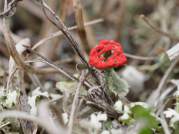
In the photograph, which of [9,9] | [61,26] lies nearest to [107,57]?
[61,26]

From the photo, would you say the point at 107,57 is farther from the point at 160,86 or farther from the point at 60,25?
the point at 160,86

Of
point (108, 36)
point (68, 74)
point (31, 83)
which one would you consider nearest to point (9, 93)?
point (68, 74)

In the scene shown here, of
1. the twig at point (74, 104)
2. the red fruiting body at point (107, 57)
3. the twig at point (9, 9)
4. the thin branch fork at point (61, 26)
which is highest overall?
the twig at point (9, 9)

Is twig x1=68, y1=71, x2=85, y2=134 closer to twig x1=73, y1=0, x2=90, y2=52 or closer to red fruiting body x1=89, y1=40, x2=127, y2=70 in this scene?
red fruiting body x1=89, y1=40, x2=127, y2=70

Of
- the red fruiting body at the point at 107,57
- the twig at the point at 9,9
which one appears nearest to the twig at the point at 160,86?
the red fruiting body at the point at 107,57

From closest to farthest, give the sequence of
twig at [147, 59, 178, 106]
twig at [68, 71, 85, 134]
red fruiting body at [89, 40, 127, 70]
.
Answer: twig at [68, 71, 85, 134] → red fruiting body at [89, 40, 127, 70] → twig at [147, 59, 178, 106]

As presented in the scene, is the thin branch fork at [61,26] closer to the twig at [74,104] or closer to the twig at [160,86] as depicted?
the twig at [74,104]

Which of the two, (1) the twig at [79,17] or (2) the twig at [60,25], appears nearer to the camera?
(2) the twig at [60,25]

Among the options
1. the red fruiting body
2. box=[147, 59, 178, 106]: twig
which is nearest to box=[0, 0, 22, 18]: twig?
the red fruiting body

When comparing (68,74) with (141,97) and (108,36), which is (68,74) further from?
(108,36)
